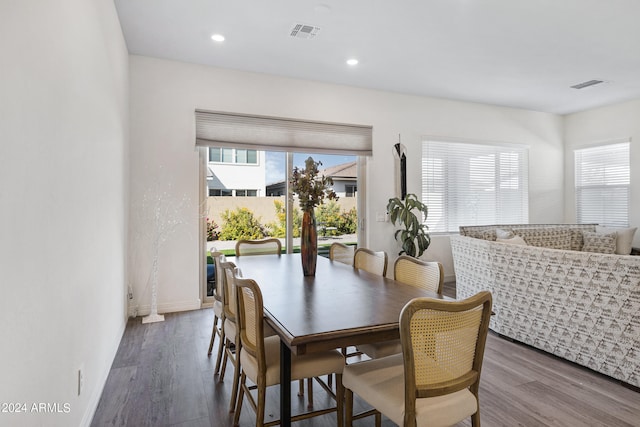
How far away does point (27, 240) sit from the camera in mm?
1235

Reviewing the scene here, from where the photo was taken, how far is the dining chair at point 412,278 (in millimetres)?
2111

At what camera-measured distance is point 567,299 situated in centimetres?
278

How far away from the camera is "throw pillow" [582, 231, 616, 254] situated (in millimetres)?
5016

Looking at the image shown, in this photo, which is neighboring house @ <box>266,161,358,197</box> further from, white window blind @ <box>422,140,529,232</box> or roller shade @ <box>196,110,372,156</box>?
white window blind @ <box>422,140,529,232</box>

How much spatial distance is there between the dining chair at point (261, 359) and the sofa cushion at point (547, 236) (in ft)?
13.4

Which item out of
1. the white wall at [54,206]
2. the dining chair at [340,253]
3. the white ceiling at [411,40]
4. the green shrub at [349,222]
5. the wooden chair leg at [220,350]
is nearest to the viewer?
the white wall at [54,206]

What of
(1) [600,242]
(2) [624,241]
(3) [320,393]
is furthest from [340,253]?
(2) [624,241]

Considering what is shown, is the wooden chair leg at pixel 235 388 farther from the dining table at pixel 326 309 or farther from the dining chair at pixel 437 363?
the dining chair at pixel 437 363

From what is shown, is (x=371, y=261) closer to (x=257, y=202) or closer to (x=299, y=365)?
(x=299, y=365)

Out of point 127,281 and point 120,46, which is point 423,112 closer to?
point 120,46

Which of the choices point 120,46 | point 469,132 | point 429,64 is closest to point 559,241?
point 469,132

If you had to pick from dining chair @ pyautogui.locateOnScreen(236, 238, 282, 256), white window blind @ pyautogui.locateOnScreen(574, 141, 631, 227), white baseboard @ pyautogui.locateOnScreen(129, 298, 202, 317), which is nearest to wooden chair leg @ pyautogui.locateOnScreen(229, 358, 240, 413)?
dining chair @ pyautogui.locateOnScreen(236, 238, 282, 256)

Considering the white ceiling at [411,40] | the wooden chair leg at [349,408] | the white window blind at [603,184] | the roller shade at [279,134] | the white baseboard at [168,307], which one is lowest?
the white baseboard at [168,307]

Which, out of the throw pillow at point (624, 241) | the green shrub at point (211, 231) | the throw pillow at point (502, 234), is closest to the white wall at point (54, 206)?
the green shrub at point (211, 231)
